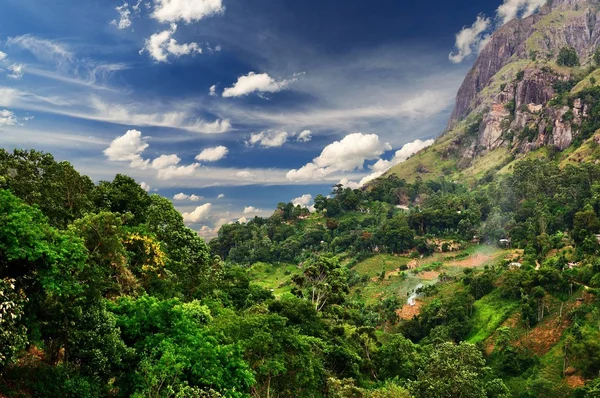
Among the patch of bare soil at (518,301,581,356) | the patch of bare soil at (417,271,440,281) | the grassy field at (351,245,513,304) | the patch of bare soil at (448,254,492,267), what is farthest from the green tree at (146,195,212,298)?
the patch of bare soil at (448,254,492,267)

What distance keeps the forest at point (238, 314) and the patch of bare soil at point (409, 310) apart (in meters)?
0.58

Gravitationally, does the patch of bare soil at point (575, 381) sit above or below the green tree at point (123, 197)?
below

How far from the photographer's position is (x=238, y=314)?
1257 inches

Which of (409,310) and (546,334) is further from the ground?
(546,334)

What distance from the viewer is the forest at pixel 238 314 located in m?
17.4

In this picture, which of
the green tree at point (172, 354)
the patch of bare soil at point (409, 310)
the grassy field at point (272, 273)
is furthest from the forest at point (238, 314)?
the grassy field at point (272, 273)

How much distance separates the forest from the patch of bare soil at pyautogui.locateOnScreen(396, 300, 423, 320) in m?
0.58

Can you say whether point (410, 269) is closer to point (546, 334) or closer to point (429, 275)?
point (429, 275)

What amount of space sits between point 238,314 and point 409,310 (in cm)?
5853

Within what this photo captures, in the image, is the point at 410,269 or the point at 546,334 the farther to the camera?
the point at 410,269

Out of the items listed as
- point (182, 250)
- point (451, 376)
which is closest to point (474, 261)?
point (451, 376)

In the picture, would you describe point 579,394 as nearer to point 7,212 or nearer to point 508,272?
point 508,272

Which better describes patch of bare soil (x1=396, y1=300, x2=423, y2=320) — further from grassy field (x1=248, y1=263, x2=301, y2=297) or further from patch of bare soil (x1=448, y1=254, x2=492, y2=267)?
grassy field (x1=248, y1=263, x2=301, y2=297)

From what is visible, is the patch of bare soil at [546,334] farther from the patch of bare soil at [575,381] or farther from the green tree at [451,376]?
the green tree at [451,376]
